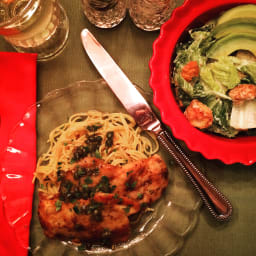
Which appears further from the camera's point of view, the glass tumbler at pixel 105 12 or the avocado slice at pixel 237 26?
the glass tumbler at pixel 105 12

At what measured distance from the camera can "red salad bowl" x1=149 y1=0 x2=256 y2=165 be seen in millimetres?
1965

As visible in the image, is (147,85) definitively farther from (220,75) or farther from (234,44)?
(234,44)

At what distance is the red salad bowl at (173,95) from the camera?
6.45 feet

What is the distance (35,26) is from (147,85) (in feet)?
3.39

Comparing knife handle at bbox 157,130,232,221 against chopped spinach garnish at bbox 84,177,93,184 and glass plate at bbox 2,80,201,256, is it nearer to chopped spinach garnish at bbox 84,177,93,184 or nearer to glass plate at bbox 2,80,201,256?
glass plate at bbox 2,80,201,256

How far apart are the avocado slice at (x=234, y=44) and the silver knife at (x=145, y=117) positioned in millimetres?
687

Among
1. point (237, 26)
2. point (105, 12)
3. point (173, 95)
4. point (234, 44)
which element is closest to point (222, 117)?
point (173, 95)

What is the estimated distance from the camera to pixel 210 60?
6.93 feet

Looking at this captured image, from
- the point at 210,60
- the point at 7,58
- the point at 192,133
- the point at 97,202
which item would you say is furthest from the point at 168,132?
the point at 7,58

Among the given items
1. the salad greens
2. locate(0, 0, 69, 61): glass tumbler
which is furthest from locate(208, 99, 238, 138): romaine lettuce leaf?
locate(0, 0, 69, 61): glass tumbler

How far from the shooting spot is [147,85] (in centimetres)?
237

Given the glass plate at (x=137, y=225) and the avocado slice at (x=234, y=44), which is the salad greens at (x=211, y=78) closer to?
the avocado slice at (x=234, y=44)

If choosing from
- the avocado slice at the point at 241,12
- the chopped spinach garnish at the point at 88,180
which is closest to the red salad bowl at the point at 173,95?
the avocado slice at the point at 241,12

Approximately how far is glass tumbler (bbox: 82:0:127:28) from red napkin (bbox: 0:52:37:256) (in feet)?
1.95
